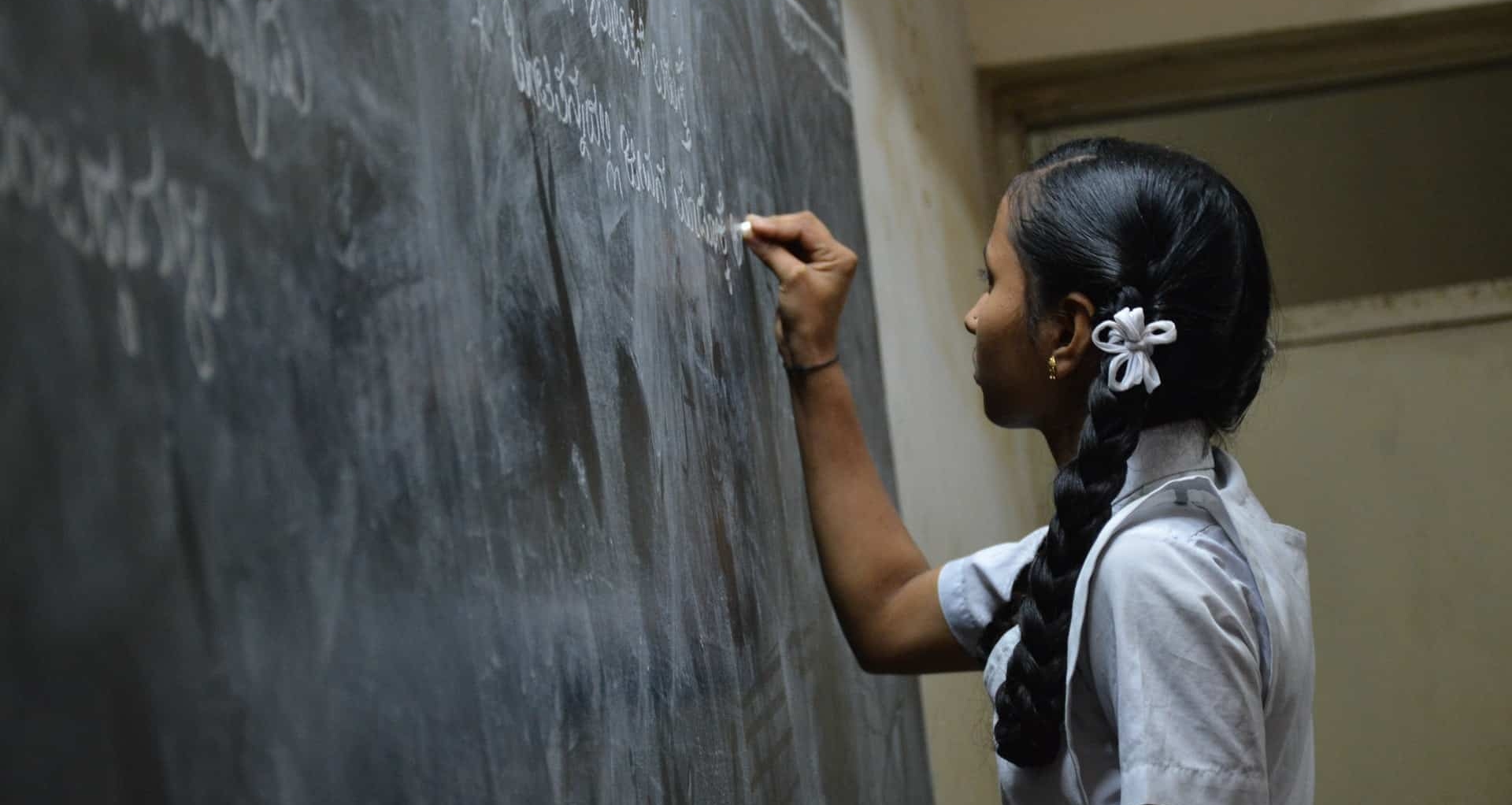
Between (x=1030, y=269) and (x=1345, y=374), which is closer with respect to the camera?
(x=1030, y=269)

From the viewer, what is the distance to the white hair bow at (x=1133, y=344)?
1.08 meters

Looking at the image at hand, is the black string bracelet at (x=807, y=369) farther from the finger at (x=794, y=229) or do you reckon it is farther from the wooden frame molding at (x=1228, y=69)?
the wooden frame molding at (x=1228, y=69)

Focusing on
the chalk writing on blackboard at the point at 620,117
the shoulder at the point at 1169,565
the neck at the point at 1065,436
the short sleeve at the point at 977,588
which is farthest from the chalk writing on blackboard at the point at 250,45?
the short sleeve at the point at 977,588

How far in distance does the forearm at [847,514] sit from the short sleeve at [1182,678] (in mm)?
409

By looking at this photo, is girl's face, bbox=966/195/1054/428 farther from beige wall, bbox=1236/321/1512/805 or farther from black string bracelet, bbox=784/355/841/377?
beige wall, bbox=1236/321/1512/805

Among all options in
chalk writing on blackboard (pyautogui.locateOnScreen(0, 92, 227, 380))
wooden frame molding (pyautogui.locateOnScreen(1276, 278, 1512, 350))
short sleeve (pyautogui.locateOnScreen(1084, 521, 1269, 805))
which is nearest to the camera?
chalk writing on blackboard (pyautogui.locateOnScreen(0, 92, 227, 380))

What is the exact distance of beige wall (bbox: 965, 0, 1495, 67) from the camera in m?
3.19

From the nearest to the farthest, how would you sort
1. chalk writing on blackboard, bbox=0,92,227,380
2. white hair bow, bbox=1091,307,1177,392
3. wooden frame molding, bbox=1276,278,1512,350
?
chalk writing on blackboard, bbox=0,92,227,380, white hair bow, bbox=1091,307,1177,392, wooden frame molding, bbox=1276,278,1512,350

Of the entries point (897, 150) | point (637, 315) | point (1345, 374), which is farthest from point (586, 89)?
point (1345, 374)

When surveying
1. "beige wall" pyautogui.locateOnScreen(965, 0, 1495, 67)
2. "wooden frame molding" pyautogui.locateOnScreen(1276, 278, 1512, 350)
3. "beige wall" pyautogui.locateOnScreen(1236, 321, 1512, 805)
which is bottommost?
"beige wall" pyautogui.locateOnScreen(1236, 321, 1512, 805)

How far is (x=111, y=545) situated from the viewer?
0.55 m

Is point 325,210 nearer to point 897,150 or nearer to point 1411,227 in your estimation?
point 897,150

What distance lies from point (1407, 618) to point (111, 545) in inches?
128

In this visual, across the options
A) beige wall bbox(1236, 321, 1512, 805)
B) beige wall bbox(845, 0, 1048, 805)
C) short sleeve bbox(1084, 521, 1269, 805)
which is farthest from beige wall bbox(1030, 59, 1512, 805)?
short sleeve bbox(1084, 521, 1269, 805)
